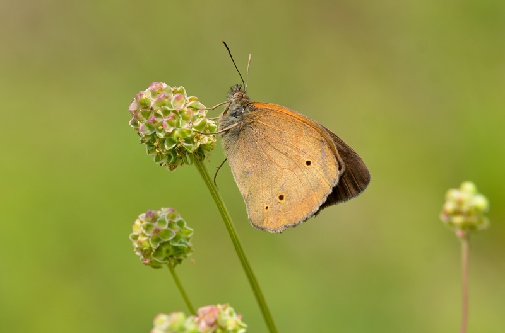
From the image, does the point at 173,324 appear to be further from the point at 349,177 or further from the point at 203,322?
the point at 349,177

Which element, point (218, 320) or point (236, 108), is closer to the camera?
point (218, 320)

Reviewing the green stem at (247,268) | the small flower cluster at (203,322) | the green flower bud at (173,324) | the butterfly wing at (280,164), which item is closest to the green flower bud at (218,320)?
the small flower cluster at (203,322)

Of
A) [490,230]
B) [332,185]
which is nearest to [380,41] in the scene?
[490,230]

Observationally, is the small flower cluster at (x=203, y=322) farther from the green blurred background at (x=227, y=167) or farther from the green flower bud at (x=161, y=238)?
the green blurred background at (x=227, y=167)

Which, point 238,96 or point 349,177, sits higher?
point 238,96

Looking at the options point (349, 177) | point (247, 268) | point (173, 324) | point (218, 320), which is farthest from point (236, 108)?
point (173, 324)

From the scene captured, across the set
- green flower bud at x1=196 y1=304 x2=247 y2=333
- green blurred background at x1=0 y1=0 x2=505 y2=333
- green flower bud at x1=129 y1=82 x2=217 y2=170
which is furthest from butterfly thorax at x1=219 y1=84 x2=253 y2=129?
green flower bud at x1=196 y1=304 x2=247 y2=333

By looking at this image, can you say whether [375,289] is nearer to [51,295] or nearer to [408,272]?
[408,272]

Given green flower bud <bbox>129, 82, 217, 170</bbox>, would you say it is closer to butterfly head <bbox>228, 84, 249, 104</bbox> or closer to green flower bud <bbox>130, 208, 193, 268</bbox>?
green flower bud <bbox>130, 208, 193, 268</bbox>
